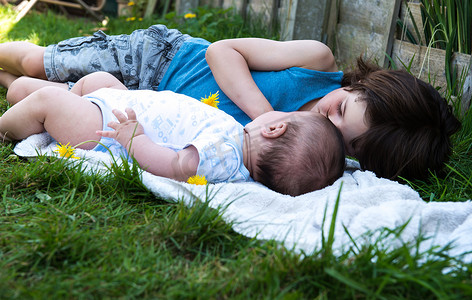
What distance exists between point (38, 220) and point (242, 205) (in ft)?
2.03

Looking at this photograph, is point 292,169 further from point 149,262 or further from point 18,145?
point 18,145

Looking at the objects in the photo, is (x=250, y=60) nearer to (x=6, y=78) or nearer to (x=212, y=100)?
(x=212, y=100)

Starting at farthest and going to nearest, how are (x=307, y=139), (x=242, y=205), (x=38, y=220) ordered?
(x=307, y=139), (x=242, y=205), (x=38, y=220)

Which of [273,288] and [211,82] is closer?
[273,288]

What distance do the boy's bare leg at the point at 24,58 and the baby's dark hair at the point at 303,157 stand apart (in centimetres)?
152

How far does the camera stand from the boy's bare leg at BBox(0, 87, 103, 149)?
6.11 ft

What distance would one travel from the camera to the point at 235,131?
1854 mm

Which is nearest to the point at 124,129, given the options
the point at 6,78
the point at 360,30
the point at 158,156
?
the point at 158,156

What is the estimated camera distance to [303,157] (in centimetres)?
165

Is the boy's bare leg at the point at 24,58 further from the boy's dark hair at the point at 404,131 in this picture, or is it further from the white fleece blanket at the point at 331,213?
the boy's dark hair at the point at 404,131

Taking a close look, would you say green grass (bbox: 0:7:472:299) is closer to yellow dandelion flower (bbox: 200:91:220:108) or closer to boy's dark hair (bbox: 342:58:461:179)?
boy's dark hair (bbox: 342:58:461:179)

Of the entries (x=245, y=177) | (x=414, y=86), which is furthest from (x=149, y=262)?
(x=414, y=86)

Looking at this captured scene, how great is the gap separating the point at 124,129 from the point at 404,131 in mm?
1087

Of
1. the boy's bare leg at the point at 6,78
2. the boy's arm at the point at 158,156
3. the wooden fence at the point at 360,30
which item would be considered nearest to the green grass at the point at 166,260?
the boy's arm at the point at 158,156
